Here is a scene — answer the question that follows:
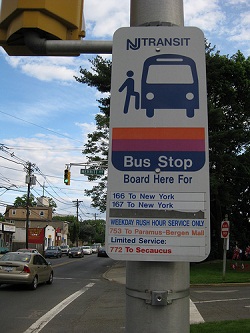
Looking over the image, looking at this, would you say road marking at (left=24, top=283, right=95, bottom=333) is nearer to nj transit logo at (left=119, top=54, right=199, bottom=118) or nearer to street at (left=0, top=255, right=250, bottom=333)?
street at (left=0, top=255, right=250, bottom=333)

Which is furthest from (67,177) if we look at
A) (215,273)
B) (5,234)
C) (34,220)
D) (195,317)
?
(34,220)

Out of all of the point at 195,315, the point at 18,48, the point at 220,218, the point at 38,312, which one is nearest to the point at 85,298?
the point at 38,312

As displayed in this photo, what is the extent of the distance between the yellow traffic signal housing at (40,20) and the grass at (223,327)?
6.35 meters

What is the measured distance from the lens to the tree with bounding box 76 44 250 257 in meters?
28.2

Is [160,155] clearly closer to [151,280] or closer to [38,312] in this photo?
[151,280]

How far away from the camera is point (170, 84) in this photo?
2.05m

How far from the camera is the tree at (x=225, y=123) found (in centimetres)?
2825

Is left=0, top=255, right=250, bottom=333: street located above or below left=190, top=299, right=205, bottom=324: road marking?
below

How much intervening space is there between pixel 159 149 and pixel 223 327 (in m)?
6.70

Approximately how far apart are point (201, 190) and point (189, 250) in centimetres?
30

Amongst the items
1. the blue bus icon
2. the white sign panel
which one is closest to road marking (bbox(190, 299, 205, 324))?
the white sign panel

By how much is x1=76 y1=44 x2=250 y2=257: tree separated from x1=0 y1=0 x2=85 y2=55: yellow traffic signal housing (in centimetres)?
2418

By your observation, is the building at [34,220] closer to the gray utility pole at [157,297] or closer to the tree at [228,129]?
the tree at [228,129]

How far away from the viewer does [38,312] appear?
10.3 metres
